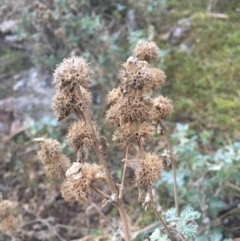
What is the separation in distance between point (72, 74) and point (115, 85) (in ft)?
4.61

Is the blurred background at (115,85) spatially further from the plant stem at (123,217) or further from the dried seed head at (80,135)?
the dried seed head at (80,135)

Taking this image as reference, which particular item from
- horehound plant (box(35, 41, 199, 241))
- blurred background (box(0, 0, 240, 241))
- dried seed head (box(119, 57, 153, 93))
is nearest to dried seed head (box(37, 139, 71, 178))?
horehound plant (box(35, 41, 199, 241))

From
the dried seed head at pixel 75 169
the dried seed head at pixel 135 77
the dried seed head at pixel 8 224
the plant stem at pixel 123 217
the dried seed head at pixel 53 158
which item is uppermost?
the dried seed head at pixel 135 77

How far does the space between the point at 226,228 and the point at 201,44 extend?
1190 mm

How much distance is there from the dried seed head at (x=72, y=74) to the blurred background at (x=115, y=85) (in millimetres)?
790

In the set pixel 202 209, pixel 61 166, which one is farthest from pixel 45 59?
pixel 61 166

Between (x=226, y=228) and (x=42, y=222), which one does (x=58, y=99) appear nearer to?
(x=226, y=228)

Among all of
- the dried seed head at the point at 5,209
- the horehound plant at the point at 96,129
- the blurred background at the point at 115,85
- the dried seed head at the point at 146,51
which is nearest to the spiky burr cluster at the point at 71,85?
the horehound plant at the point at 96,129

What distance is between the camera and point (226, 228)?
170cm

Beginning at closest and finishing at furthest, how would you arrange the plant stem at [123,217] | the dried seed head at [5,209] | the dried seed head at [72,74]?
the dried seed head at [72,74] → the plant stem at [123,217] → the dried seed head at [5,209]

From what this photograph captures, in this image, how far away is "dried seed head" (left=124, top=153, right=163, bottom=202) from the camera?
3.43ft

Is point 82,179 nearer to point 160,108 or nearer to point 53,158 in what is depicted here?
point 53,158

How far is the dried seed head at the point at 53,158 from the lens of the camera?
3.77 feet

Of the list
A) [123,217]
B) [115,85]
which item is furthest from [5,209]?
[115,85]
